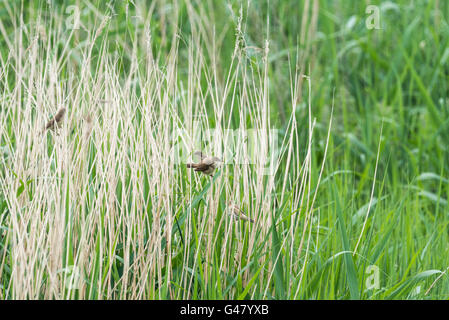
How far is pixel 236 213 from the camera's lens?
1.73 metres

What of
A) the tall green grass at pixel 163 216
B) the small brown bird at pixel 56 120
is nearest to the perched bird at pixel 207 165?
the tall green grass at pixel 163 216

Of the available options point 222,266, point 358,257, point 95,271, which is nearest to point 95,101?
point 95,271

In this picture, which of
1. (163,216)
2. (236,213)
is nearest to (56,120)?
(163,216)

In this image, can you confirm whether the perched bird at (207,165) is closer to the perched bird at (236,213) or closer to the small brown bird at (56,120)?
the perched bird at (236,213)

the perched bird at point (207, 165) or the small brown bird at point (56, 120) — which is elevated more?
the small brown bird at point (56, 120)

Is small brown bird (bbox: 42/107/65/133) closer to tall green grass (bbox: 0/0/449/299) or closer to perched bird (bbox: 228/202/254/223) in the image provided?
tall green grass (bbox: 0/0/449/299)

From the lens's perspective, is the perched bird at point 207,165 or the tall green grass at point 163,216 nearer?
the tall green grass at point 163,216

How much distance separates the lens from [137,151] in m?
1.73

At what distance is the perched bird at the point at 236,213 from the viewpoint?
1.67 metres

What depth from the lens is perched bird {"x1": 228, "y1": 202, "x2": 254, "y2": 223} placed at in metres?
1.67

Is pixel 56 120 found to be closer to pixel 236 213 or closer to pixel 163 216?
pixel 163 216

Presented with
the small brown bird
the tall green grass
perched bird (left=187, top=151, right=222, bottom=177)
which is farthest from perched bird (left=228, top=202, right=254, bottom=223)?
the small brown bird

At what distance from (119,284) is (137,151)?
408 millimetres
